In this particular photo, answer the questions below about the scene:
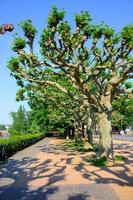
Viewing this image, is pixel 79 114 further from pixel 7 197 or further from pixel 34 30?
pixel 7 197

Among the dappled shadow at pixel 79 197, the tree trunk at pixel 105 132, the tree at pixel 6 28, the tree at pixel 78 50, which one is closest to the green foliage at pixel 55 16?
the tree at pixel 78 50

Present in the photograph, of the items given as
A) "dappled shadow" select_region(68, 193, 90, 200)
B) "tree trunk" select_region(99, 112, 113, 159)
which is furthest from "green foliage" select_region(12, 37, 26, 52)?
"dappled shadow" select_region(68, 193, 90, 200)

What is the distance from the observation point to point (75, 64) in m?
21.5

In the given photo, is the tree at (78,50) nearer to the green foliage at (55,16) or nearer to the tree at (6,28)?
the green foliage at (55,16)

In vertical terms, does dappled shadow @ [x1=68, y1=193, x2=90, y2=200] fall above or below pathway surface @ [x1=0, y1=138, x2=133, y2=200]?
below

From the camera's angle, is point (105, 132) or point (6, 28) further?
point (105, 132)

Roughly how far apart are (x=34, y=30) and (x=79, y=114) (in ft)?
93.7

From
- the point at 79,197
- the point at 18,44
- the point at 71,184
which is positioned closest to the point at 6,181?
the point at 71,184

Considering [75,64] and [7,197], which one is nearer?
[7,197]

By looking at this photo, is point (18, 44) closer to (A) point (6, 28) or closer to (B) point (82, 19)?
(B) point (82, 19)

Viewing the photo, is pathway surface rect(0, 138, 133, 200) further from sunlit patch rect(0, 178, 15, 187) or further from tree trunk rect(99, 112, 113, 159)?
tree trunk rect(99, 112, 113, 159)

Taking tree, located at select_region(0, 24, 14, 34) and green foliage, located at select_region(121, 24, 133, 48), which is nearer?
tree, located at select_region(0, 24, 14, 34)

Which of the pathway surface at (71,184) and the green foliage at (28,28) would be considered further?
the green foliage at (28,28)

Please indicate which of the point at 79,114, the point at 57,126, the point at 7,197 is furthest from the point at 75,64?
the point at 57,126
